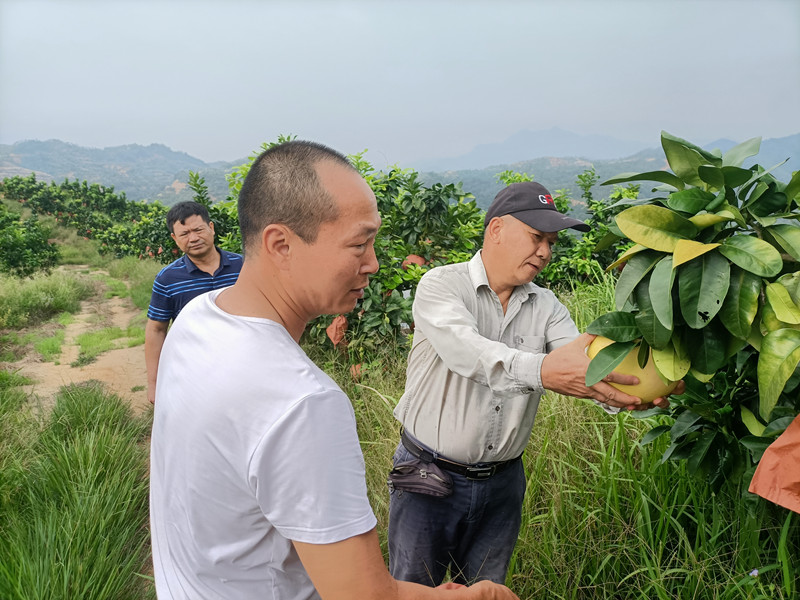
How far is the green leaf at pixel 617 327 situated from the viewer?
1.34m

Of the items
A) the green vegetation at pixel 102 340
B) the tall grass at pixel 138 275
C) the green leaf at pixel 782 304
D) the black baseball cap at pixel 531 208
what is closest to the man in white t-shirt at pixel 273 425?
the green leaf at pixel 782 304

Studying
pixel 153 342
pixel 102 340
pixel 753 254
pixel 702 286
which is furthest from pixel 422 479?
pixel 102 340

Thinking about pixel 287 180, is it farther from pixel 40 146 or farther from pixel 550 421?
pixel 40 146

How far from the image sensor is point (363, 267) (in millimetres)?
1109

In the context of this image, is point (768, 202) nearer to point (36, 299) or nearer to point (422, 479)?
point (422, 479)

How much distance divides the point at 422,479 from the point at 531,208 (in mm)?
1077

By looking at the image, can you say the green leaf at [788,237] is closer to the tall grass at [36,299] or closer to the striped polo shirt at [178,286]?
the striped polo shirt at [178,286]

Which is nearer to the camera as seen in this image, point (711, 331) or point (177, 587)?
point (177, 587)

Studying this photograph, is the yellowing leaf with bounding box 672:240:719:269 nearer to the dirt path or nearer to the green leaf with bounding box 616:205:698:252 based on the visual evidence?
the green leaf with bounding box 616:205:698:252

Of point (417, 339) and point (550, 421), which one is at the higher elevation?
point (417, 339)

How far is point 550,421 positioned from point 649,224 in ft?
6.53

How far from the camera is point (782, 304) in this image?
1.16 meters

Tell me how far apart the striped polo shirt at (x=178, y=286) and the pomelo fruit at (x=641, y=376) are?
8.44 feet

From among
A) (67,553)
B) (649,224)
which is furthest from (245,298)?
(67,553)
